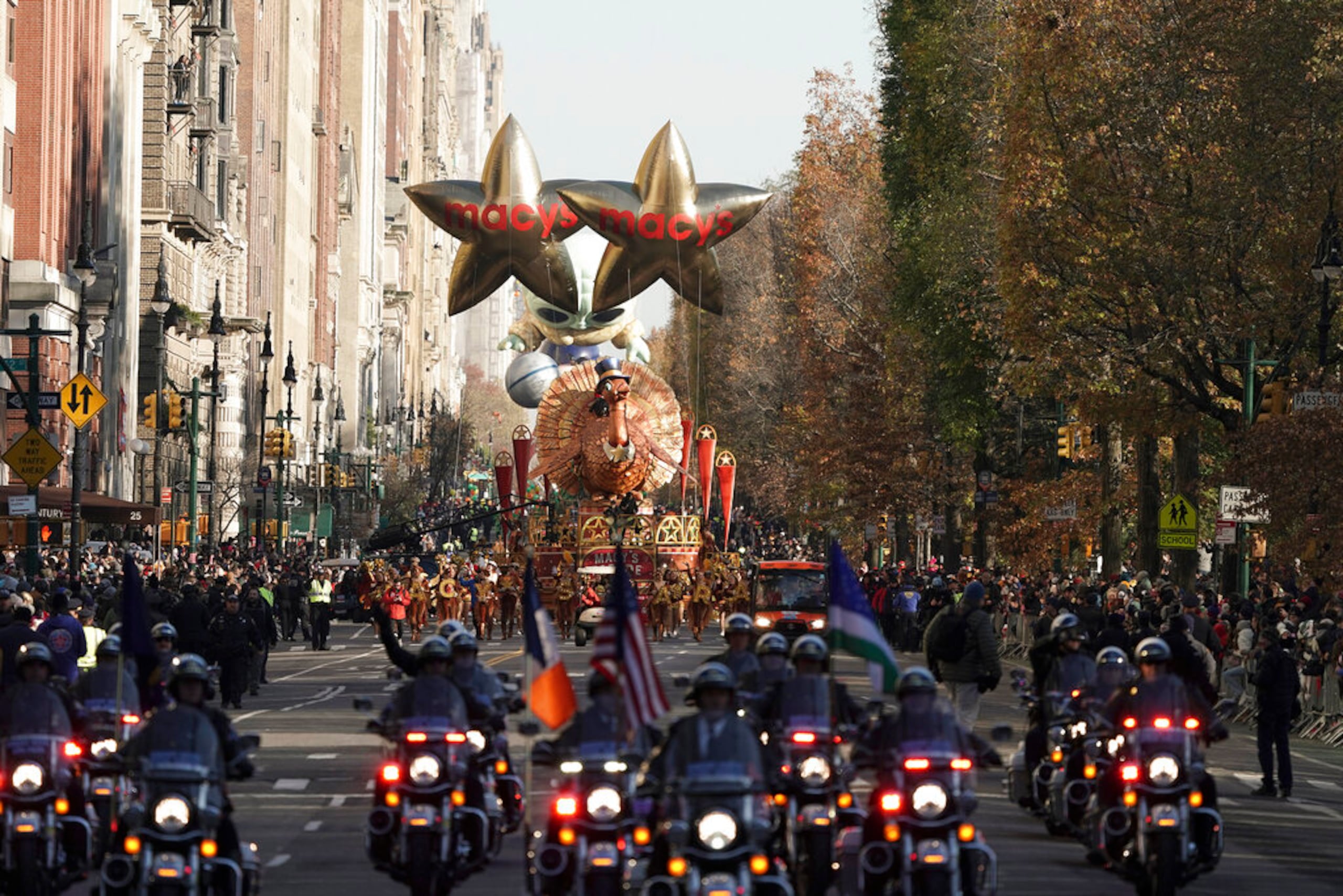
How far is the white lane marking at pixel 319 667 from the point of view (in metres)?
42.9

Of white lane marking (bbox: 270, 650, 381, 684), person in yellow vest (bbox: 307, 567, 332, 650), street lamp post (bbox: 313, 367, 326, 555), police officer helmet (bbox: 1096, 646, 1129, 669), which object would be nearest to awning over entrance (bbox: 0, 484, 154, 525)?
person in yellow vest (bbox: 307, 567, 332, 650)

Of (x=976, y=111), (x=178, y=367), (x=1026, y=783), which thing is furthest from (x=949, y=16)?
(x=1026, y=783)

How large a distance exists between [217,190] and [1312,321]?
6145 centimetres

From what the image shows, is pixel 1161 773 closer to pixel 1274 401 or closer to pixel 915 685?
pixel 915 685

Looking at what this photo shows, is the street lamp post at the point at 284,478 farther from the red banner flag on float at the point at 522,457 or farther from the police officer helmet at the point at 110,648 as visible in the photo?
the police officer helmet at the point at 110,648

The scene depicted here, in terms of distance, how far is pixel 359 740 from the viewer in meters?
29.1

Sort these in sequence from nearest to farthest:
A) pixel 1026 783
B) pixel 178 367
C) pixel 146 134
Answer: pixel 1026 783, pixel 146 134, pixel 178 367

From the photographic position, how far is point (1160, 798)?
1605 centimetres

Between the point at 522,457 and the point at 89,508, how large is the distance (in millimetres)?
13082

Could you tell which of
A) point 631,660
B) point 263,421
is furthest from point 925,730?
point 263,421

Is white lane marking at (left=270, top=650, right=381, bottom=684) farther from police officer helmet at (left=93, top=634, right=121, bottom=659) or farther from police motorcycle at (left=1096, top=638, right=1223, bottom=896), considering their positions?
police motorcycle at (left=1096, top=638, right=1223, bottom=896)

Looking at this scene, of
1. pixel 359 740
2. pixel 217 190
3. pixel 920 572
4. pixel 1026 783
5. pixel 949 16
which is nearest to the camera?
pixel 1026 783

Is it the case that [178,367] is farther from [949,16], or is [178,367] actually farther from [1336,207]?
[1336,207]

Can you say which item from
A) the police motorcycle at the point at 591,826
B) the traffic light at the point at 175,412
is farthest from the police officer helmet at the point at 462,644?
the traffic light at the point at 175,412
